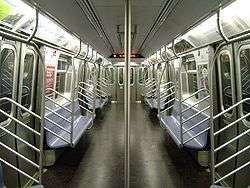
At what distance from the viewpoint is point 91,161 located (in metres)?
5.24

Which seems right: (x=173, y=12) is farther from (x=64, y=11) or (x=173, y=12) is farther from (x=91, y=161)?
(x=91, y=161)

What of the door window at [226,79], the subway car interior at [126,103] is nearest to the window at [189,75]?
the subway car interior at [126,103]

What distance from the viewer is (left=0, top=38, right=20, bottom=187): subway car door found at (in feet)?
11.0

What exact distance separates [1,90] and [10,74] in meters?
0.30

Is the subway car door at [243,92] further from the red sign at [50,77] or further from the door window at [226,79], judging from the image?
the red sign at [50,77]

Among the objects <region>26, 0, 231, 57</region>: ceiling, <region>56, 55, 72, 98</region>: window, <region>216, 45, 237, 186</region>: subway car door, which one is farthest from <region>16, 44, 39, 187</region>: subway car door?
<region>216, 45, 237, 186</region>: subway car door

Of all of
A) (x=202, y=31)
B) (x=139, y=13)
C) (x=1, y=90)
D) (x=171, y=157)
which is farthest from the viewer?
(x=171, y=157)

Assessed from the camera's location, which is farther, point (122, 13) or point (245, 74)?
point (122, 13)

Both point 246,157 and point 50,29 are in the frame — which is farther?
point 50,29

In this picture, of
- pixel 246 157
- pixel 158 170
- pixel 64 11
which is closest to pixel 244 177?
pixel 246 157

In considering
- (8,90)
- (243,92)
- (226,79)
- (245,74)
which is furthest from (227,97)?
(8,90)

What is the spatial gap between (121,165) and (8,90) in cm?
235

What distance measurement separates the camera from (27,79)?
434cm

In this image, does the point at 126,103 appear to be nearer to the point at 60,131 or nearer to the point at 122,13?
the point at 122,13
